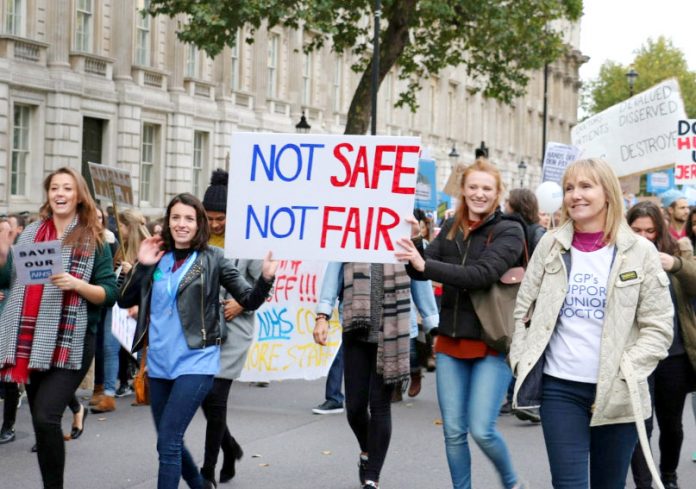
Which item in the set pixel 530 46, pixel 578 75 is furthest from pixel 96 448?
pixel 578 75

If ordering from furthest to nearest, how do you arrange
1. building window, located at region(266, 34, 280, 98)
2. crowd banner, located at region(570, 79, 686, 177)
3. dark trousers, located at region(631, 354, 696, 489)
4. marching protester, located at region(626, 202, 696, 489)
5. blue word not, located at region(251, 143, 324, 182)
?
building window, located at region(266, 34, 280, 98)
crowd banner, located at region(570, 79, 686, 177)
dark trousers, located at region(631, 354, 696, 489)
marching protester, located at region(626, 202, 696, 489)
blue word not, located at region(251, 143, 324, 182)

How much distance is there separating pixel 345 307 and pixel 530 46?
818 inches

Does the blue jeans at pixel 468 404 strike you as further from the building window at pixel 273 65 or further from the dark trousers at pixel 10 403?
the building window at pixel 273 65

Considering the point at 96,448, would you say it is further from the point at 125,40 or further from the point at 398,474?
the point at 125,40

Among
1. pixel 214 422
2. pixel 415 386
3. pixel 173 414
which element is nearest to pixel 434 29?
pixel 415 386

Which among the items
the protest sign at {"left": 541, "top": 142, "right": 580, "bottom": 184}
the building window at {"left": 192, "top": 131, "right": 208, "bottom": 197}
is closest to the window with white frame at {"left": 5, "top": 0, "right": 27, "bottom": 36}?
the building window at {"left": 192, "top": 131, "right": 208, "bottom": 197}

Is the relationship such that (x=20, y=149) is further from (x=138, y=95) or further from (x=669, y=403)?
(x=669, y=403)

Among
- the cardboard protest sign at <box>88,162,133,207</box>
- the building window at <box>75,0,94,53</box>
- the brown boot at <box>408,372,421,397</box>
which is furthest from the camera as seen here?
the building window at <box>75,0,94,53</box>

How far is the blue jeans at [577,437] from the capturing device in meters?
5.12

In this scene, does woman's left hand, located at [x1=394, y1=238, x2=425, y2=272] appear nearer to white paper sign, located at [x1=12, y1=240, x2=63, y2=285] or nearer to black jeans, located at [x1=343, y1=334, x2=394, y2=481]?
black jeans, located at [x1=343, y1=334, x2=394, y2=481]

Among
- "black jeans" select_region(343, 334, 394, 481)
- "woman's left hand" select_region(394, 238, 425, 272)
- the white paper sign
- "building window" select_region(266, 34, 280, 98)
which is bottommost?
"black jeans" select_region(343, 334, 394, 481)

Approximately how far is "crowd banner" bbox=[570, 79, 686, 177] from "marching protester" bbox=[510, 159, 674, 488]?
33.9ft

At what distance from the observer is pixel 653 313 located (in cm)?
514

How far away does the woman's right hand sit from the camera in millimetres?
6457
